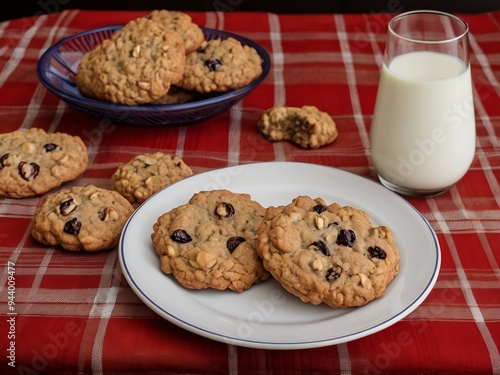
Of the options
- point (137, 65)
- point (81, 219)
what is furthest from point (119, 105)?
point (81, 219)

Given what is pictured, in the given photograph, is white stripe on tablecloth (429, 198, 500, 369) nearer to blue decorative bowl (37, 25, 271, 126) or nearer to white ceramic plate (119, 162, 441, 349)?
white ceramic plate (119, 162, 441, 349)

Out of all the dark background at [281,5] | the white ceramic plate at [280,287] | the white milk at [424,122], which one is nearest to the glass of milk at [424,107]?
the white milk at [424,122]

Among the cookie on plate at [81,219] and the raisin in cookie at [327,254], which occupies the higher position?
the raisin in cookie at [327,254]

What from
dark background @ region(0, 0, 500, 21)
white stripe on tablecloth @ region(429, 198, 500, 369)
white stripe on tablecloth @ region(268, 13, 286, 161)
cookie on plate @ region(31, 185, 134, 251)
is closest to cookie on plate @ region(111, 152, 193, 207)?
cookie on plate @ region(31, 185, 134, 251)

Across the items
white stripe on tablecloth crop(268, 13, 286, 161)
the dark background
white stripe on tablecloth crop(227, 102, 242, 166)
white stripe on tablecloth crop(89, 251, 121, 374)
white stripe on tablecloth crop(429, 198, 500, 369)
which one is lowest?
the dark background

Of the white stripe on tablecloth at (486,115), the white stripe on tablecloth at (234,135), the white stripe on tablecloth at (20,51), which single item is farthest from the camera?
the white stripe on tablecloth at (20,51)

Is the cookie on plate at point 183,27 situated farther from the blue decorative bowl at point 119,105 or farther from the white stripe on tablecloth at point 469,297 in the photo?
the white stripe on tablecloth at point 469,297

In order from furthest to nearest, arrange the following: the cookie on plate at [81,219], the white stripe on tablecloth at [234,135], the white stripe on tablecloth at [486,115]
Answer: the white stripe on tablecloth at [234,135]
the white stripe on tablecloth at [486,115]
the cookie on plate at [81,219]

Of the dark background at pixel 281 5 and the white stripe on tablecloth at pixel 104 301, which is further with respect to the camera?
the dark background at pixel 281 5
